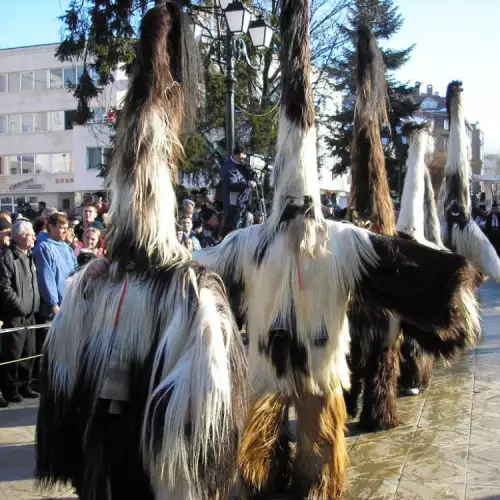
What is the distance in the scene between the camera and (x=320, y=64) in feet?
63.9

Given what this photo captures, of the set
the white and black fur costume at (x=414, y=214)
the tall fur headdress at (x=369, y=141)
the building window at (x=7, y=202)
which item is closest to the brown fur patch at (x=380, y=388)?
the white and black fur costume at (x=414, y=214)

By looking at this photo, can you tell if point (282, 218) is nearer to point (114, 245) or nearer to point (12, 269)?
point (114, 245)

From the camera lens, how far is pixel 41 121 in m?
38.1

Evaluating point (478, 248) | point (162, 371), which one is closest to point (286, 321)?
point (162, 371)

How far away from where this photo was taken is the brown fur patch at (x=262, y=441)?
11.8 feet

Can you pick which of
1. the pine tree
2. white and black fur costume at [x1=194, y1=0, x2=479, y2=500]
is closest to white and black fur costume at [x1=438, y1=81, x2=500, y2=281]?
white and black fur costume at [x1=194, y1=0, x2=479, y2=500]

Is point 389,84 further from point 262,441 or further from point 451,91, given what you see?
point 262,441

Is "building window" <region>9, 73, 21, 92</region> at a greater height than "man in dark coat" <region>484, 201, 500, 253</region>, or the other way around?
"building window" <region>9, 73, 21, 92</region>

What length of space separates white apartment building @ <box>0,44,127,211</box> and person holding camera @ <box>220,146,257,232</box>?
30.6 metres

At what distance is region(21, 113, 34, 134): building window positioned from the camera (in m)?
38.3

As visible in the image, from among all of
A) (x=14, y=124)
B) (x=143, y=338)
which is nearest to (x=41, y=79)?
(x=14, y=124)

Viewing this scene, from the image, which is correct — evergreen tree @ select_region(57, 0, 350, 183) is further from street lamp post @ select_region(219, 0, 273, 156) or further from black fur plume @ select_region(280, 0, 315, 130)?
black fur plume @ select_region(280, 0, 315, 130)

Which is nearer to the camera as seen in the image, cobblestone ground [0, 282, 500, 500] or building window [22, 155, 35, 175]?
cobblestone ground [0, 282, 500, 500]

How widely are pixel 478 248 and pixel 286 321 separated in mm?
4660
